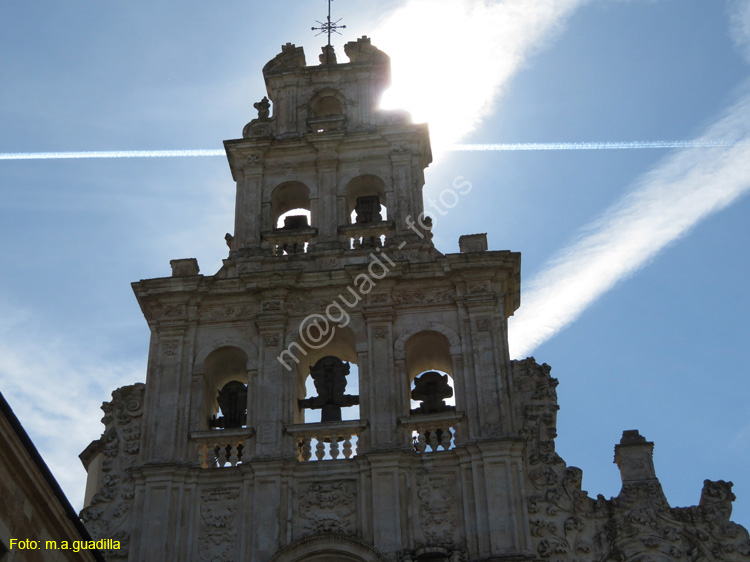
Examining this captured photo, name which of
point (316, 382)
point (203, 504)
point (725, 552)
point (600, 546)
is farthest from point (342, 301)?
point (725, 552)

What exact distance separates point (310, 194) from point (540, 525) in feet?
26.9

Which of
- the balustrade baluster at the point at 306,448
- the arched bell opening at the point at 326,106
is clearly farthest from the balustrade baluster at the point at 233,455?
the arched bell opening at the point at 326,106

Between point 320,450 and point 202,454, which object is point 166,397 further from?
point 320,450

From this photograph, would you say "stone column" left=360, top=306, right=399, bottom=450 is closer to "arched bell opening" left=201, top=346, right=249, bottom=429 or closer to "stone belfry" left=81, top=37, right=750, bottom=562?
"stone belfry" left=81, top=37, right=750, bottom=562

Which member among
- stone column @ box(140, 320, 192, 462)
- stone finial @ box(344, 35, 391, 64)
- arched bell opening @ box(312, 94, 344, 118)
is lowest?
stone column @ box(140, 320, 192, 462)

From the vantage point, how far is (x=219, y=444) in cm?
2098

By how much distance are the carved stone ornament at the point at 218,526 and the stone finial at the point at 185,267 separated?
442cm

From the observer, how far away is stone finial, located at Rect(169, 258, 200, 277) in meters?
22.9

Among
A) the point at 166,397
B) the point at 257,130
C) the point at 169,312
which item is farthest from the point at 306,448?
the point at 257,130

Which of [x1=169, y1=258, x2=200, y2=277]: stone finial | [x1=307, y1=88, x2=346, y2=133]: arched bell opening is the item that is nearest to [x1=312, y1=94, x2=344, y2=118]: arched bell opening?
[x1=307, y1=88, x2=346, y2=133]: arched bell opening

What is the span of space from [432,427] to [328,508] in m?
2.20

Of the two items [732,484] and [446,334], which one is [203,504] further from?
[732,484]

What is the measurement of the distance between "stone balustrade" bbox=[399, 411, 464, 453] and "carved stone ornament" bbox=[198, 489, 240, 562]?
3000 millimetres

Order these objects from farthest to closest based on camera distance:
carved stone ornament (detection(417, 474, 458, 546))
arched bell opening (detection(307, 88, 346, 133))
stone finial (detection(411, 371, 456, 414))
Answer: arched bell opening (detection(307, 88, 346, 133)), stone finial (detection(411, 371, 456, 414)), carved stone ornament (detection(417, 474, 458, 546))
